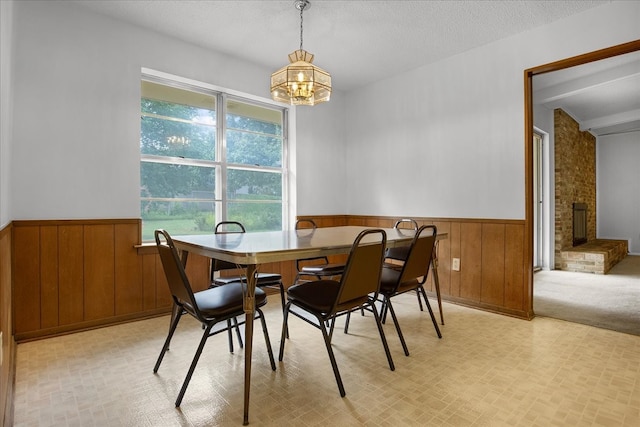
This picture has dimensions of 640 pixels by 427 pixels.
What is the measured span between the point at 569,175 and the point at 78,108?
22.7ft

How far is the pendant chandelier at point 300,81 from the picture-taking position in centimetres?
217

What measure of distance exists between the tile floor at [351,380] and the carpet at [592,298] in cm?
35

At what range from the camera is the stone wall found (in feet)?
17.6

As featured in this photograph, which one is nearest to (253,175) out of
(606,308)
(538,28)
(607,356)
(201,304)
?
(201,304)

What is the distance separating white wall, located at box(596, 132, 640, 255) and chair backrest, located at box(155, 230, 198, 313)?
8820mm

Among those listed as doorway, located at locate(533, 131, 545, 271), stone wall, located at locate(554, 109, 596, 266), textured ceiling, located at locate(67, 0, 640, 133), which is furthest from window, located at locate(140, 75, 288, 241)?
stone wall, located at locate(554, 109, 596, 266)

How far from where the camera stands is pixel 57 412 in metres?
1.59

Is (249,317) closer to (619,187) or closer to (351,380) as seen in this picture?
(351,380)

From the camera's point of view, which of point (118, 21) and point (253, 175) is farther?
point (253, 175)

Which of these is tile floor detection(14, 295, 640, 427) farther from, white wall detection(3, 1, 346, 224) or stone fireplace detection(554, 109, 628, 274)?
stone fireplace detection(554, 109, 628, 274)

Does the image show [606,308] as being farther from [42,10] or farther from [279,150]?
[42,10]

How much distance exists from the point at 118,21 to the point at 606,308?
5.07 metres

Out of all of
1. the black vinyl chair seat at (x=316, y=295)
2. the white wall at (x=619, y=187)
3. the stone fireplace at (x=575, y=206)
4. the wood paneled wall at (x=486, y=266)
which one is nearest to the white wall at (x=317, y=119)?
the wood paneled wall at (x=486, y=266)

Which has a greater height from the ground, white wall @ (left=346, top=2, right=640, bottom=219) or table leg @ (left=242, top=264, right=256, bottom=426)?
white wall @ (left=346, top=2, right=640, bottom=219)
